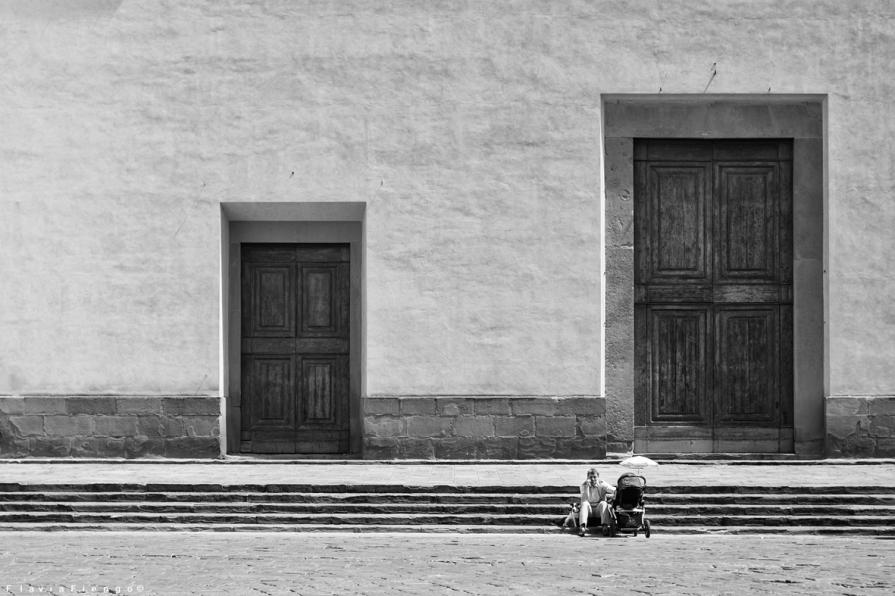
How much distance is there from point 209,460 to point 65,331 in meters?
2.67

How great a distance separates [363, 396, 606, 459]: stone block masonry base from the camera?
20.5m

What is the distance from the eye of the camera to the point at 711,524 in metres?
16.4

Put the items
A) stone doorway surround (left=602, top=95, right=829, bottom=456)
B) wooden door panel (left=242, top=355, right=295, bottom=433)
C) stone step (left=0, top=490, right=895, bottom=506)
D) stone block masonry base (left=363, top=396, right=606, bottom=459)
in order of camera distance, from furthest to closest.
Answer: wooden door panel (left=242, top=355, right=295, bottom=433) < stone doorway surround (left=602, top=95, right=829, bottom=456) < stone block masonry base (left=363, top=396, right=606, bottom=459) < stone step (left=0, top=490, right=895, bottom=506)

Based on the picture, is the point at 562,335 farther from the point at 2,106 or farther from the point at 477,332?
the point at 2,106

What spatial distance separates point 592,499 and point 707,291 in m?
6.06

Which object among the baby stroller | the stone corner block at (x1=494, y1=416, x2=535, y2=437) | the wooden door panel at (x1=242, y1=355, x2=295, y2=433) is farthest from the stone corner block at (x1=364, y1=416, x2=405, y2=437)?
the baby stroller

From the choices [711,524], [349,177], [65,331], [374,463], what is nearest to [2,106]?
[65,331]

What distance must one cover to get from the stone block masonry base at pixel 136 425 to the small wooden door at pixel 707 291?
19.9ft

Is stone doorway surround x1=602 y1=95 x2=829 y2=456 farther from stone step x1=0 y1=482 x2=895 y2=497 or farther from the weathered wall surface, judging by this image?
stone step x1=0 y1=482 x2=895 y2=497

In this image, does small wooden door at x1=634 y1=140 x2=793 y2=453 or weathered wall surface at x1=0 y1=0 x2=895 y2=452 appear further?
small wooden door at x1=634 y1=140 x2=793 y2=453

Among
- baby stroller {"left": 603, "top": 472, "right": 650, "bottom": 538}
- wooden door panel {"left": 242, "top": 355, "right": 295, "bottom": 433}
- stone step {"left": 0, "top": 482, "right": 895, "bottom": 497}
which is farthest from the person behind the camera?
wooden door panel {"left": 242, "top": 355, "right": 295, "bottom": 433}

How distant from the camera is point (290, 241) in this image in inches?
843

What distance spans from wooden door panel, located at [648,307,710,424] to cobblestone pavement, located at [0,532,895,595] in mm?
5241

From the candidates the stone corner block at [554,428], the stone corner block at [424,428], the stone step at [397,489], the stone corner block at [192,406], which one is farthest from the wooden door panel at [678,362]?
the stone corner block at [192,406]
